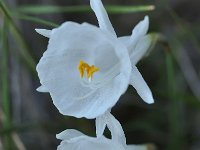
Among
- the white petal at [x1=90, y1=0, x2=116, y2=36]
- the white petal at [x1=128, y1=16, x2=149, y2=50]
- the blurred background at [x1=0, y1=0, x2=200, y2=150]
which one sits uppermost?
the white petal at [x1=90, y1=0, x2=116, y2=36]

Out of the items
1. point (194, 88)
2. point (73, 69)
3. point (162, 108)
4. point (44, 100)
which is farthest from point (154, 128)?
point (73, 69)

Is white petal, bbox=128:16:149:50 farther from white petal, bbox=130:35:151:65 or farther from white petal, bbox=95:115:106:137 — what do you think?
white petal, bbox=95:115:106:137

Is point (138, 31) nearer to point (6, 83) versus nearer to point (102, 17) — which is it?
point (102, 17)

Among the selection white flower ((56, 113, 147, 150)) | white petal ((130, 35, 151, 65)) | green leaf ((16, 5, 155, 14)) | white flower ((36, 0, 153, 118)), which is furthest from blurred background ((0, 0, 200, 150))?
white flower ((56, 113, 147, 150))

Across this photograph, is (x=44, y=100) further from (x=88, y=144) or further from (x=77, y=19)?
(x=88, y=144)

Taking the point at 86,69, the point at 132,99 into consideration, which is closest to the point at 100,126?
the point at 86,69

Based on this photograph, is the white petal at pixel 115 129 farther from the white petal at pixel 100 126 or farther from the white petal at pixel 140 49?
the white petal at pixel 140 49
